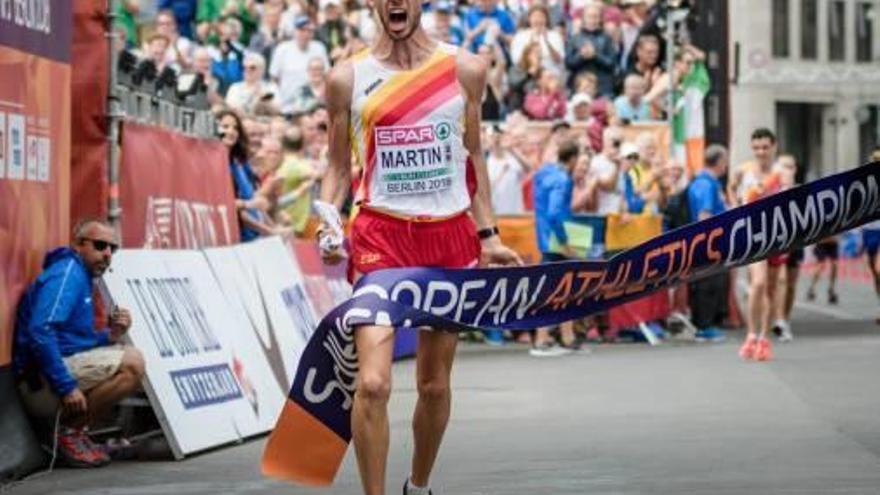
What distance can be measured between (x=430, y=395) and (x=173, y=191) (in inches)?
253

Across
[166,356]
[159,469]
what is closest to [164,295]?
[166,356]

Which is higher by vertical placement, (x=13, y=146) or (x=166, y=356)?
(x=13, y=146)

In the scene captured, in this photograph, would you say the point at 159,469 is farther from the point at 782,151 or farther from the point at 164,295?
the point at 782,151

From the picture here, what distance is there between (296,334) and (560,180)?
6.68m

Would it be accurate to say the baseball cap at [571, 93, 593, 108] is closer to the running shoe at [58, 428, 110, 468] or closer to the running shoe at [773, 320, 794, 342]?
the running shoe at [773, 320, 794, 342]

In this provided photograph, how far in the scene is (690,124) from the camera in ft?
91.9

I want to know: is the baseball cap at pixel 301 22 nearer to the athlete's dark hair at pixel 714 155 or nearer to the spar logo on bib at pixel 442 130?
the athlete's dark hair at pixel 714 155

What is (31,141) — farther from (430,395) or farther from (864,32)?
(864,32)

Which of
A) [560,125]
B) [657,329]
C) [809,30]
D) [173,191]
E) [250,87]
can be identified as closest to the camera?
[173,191]

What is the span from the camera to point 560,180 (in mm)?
22625

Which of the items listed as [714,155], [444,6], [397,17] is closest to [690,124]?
[444,6]

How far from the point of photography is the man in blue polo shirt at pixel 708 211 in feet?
78.3

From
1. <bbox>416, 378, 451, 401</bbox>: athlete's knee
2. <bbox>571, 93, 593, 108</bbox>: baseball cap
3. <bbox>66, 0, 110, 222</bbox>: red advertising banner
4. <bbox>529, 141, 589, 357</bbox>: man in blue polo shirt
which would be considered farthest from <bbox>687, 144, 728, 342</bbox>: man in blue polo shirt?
<bbox>416, 378, 451, 401</bbox>: athlete's knee

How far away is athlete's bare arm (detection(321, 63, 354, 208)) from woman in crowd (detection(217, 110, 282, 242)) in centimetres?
824
